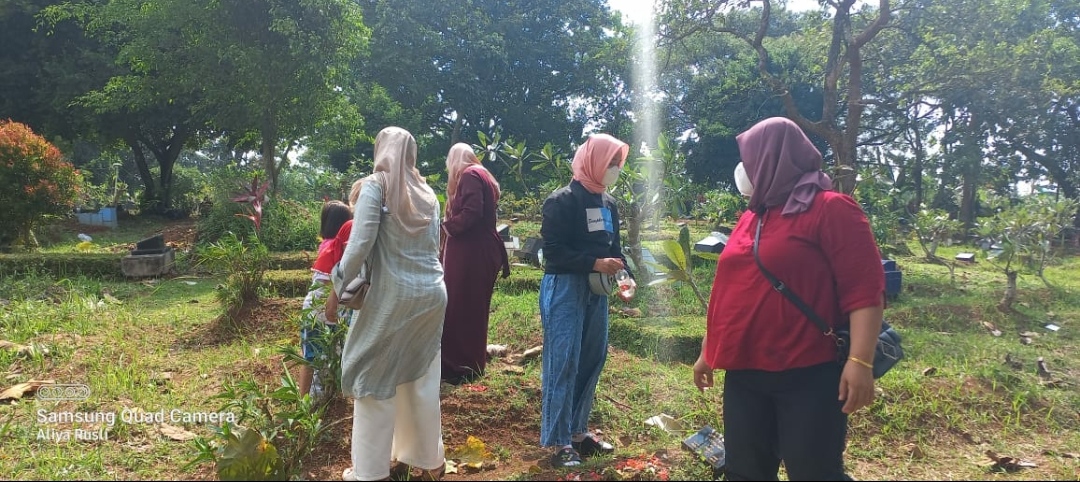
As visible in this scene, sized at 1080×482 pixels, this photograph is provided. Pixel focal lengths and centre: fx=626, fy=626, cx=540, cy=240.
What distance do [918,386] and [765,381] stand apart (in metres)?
2.37

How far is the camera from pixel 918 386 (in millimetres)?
3574

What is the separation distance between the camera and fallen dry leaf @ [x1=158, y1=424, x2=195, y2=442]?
9.82 ft

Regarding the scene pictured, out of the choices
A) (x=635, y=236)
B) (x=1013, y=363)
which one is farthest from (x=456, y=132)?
(x=1013, y=363)

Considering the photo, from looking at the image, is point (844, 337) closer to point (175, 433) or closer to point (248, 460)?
point (248, 460)

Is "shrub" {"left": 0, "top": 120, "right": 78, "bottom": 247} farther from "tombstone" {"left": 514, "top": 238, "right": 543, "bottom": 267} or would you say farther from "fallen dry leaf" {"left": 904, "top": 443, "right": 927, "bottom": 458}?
"fallen dry leaf" {"left": 904, "top": 443, "right": 927, "bottom": 458}

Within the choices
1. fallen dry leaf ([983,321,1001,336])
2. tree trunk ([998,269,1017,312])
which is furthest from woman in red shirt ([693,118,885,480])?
tree trunk ([998,269,1017,312])

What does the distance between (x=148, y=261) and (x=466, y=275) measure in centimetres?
570

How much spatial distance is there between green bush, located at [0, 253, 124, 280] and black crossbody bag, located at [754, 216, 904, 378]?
315 inches

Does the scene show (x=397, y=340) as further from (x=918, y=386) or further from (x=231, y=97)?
(x=231, y=97)

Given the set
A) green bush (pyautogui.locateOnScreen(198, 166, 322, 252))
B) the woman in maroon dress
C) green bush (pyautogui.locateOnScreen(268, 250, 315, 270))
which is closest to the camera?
the woman in maroon dress

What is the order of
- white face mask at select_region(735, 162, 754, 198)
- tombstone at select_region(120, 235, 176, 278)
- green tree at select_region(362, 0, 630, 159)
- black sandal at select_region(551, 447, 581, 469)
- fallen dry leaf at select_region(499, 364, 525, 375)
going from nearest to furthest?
white face mask at select_region(735, 162, 754, 198), black sandal at select_region(551, 447, 581, 469), fallen dry leaf at select_region(499, 364, 525, 375), tombstone at select_region(120, 235, 176, 278), green tree at select_region(362, 0, 630, 159)

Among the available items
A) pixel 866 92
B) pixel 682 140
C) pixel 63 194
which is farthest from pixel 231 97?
pixel 866 92

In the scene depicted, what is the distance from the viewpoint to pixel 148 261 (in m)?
7.49

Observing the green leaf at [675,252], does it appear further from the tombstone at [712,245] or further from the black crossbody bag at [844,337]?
the tombstone at [712,245]
